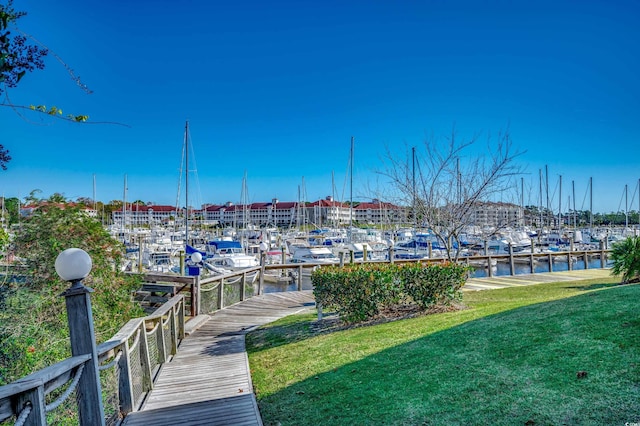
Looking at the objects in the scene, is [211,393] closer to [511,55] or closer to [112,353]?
[112,353]

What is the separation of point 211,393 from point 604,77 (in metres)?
20.3

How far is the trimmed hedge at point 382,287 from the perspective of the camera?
27.1ft

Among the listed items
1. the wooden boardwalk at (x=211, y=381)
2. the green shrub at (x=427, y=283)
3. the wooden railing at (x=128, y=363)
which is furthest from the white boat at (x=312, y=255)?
the green shrub at (x=427, y=283)

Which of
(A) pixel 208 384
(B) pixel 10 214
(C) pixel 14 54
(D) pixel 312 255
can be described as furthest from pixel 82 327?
(D) pixel 312 255

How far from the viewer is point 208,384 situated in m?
5.83

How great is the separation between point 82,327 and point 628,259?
13872mm

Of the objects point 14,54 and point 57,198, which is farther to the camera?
point 57,198

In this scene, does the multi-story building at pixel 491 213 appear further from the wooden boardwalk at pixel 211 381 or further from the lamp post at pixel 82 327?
the lamp post at pixel 82 327

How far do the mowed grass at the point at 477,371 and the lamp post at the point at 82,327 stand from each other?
6.01ft

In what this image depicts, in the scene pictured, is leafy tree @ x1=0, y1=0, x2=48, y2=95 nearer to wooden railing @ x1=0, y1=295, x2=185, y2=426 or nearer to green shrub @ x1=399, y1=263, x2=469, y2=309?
wooden railing @ x1=0, y1=295, x2=185, y2=426

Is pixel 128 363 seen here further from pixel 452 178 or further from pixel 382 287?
pixel 452 178

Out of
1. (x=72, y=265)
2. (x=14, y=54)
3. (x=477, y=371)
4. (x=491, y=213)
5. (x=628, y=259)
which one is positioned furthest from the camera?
(x=491, y=213)

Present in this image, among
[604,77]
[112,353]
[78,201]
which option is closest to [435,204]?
[78,201]

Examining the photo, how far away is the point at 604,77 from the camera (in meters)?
17.8
